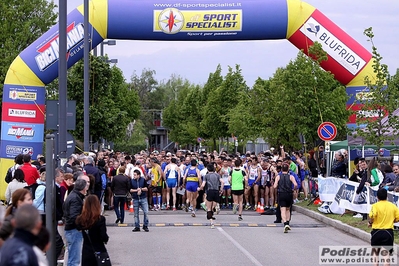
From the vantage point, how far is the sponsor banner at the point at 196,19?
23.5m

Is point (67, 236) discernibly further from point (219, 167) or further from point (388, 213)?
point (219, 167)

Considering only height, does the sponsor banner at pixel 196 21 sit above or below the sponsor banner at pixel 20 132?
above

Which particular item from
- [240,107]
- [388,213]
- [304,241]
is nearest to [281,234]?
[304,241]

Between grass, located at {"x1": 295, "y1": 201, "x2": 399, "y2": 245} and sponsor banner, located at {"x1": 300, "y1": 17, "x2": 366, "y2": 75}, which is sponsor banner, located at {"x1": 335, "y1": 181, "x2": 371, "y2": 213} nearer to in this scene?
grass, located at {"x1": 295, "y1": 201, "x2": 399, "y2": 245}

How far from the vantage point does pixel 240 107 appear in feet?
150

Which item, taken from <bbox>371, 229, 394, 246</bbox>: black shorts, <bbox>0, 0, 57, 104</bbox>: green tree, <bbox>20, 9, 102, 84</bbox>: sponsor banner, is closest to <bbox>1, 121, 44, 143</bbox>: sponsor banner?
<bbox>20, 9, 102, 84</bbox>: sponsor banner

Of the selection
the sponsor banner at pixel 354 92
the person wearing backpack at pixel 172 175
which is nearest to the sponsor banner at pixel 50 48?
the person wearing backpack at pixel 172 175

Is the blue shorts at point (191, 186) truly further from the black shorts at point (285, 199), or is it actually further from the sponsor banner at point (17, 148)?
the black shorts at point (285, 199)

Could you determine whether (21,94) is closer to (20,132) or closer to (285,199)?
(20,132)

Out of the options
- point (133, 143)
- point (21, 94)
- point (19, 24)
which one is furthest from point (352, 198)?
point (133, 143)

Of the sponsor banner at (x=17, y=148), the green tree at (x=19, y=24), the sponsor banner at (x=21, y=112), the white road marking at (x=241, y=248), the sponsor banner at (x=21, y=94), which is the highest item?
the green tree at (x=19, y=24)

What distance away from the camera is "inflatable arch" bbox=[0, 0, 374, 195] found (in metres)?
23.5

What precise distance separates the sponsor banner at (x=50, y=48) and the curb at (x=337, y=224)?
28.3ft

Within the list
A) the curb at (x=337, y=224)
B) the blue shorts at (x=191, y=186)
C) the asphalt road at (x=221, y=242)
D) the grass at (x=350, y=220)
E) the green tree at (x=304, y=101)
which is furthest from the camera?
the green tree at (x=304, y=101)
